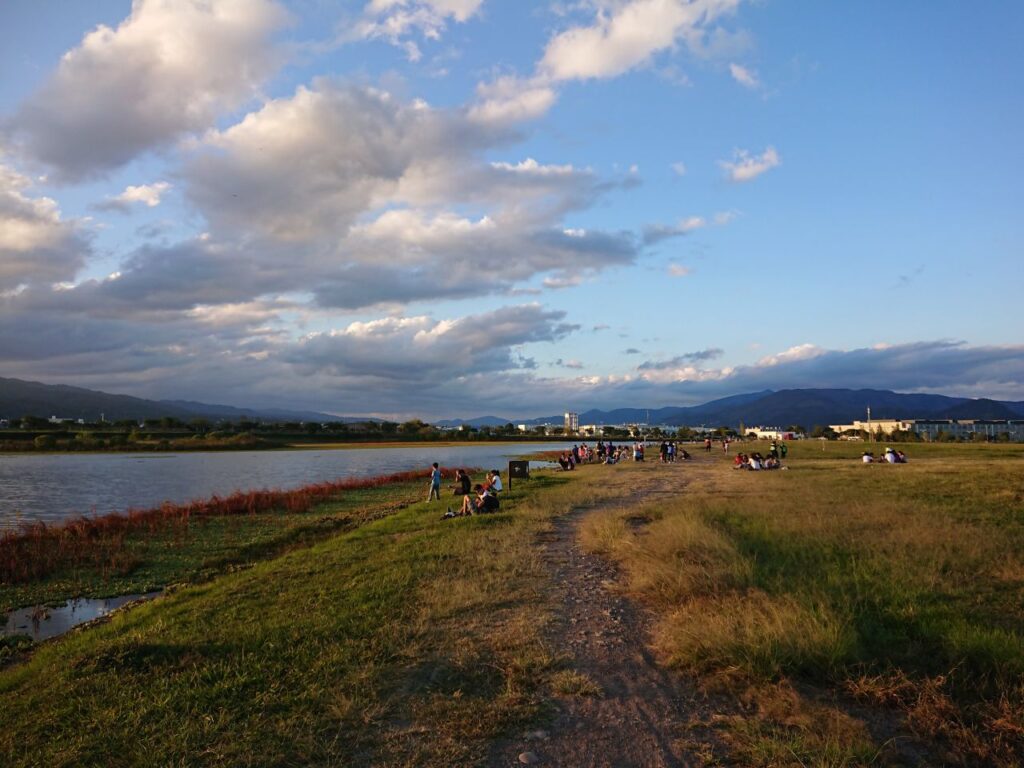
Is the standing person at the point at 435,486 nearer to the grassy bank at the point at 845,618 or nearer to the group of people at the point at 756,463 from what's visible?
the grassy bank at the point at 845,618

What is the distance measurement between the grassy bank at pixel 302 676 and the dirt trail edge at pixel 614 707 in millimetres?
327

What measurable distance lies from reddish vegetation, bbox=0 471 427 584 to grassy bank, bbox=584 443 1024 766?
13793mm

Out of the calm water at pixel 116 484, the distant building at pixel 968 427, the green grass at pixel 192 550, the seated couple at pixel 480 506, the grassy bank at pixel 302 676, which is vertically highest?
the grassy bank at pixel 302 676

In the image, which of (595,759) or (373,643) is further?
(373,643)

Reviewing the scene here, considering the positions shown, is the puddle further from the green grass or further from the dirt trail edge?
the dirt trail edge

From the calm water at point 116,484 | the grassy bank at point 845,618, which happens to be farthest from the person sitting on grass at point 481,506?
the calm water at point 116,484

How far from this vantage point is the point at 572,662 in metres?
7.21

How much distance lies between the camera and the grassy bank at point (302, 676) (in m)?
5.45

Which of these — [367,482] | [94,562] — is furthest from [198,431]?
[94,562]

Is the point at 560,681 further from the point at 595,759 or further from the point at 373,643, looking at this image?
the point at 373,643

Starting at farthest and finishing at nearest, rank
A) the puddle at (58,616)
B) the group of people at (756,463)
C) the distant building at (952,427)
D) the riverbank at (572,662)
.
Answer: the distant building at (952,427)
the group of people at (756,463)
the puddle at (58,616)
the riverbank at (572,662)

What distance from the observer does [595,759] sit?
5148 millimetres

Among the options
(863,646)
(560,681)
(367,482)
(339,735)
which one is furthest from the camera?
(367,482)

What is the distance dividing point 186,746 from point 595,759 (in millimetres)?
3396
